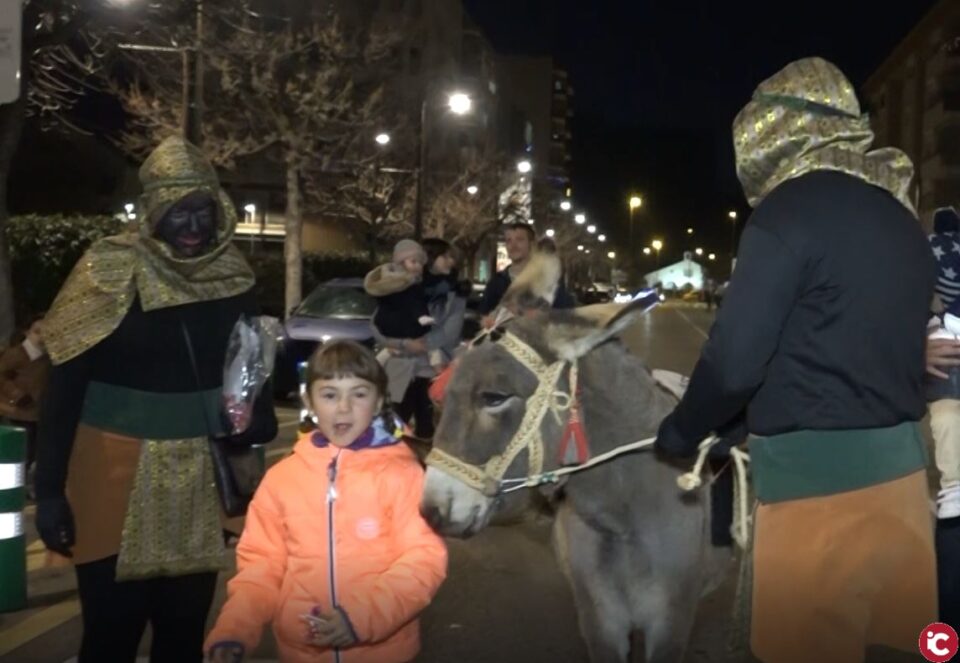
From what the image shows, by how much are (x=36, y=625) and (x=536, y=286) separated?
4.37m

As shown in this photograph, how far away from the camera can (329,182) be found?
37.1 m

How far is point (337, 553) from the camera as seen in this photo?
11.2ft

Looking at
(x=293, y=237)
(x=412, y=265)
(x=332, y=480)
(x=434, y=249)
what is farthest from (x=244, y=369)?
(x=293, y=237)

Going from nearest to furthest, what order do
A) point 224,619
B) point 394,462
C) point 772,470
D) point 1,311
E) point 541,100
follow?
point 772,470, point 224,619, point 394,462, point 1,311, point 541,100

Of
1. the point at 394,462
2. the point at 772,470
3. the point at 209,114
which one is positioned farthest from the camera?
the point at 209,114

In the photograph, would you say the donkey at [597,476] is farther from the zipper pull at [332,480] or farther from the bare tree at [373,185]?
the bare tree at [373,185]

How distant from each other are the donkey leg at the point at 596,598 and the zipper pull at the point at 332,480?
93cm

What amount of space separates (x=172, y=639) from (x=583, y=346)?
1707 mm

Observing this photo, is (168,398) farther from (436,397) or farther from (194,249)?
(436,397)

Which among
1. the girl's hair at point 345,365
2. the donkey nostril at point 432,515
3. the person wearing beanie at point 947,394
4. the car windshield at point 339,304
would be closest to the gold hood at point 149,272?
the girl's hair at point 345,365

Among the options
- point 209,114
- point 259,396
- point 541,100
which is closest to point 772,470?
point 259,396

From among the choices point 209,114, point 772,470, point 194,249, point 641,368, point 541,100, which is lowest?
point 772,470

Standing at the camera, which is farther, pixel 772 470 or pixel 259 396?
pixel 259 396

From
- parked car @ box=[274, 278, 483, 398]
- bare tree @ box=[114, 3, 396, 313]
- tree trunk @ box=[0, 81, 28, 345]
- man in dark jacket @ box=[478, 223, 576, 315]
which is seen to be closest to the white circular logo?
man in dark jacket @ box=[478, 223, 576, 315]
